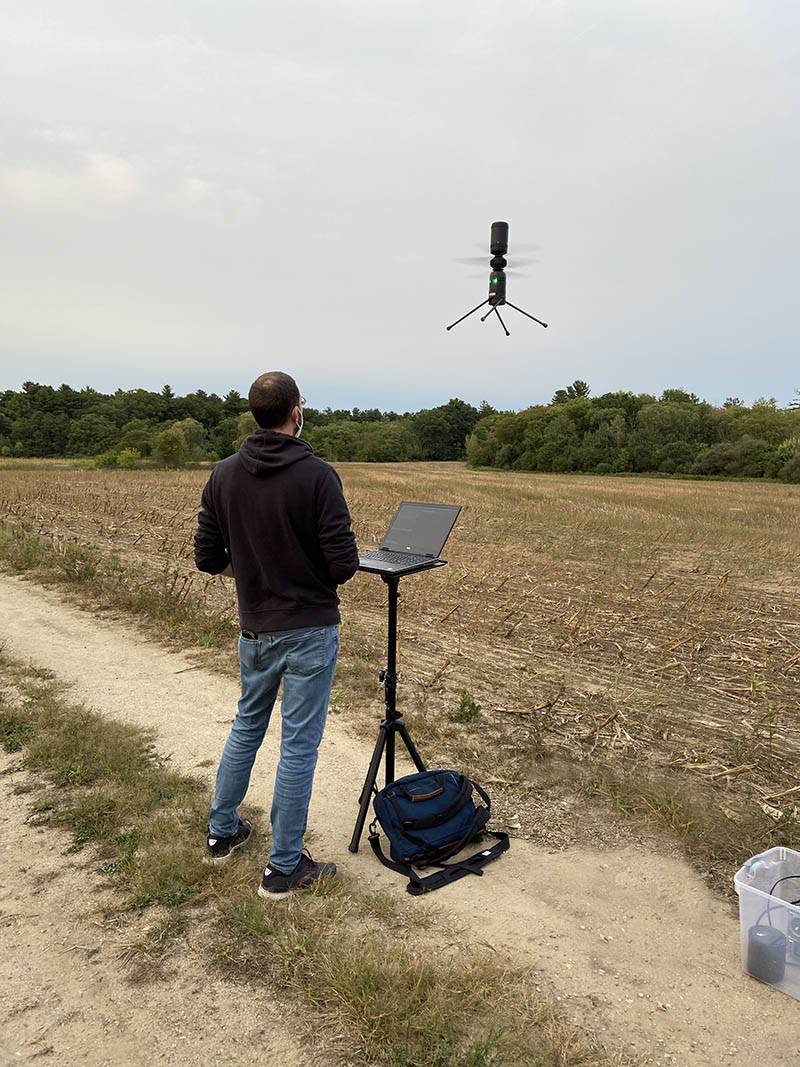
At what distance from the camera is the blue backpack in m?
3.34

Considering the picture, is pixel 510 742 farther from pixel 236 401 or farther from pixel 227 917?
pixel 236 401

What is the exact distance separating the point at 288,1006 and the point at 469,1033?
65 cm

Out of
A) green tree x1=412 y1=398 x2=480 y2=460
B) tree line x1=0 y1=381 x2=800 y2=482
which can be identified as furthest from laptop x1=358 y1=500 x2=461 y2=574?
green tree x1=412 y1=398 x2=480 y2=460

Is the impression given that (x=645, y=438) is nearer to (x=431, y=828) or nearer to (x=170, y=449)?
(x=170, y=449)

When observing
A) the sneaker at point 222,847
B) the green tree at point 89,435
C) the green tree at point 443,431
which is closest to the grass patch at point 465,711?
the sneaker at point 222,847

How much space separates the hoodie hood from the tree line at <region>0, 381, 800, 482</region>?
46.8 m

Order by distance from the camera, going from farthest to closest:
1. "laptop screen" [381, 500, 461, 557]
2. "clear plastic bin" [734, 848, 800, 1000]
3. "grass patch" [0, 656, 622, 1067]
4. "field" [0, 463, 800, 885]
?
"field" [0, 463, 800, 885] < "laptop screen" [381, 500, 461, 557] < "clear plastic bin" [734, 848, 800, 1000] < "grass patch" [0, 656, 622, 1067]

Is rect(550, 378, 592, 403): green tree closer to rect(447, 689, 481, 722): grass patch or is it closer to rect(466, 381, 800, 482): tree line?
rect(466, 381, 800, 482): tree line

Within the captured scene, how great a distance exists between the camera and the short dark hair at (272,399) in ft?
9.54

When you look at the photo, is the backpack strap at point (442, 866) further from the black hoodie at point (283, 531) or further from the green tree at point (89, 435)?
the green tree at point (89, 435)

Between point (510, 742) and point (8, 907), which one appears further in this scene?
point (510, 742)

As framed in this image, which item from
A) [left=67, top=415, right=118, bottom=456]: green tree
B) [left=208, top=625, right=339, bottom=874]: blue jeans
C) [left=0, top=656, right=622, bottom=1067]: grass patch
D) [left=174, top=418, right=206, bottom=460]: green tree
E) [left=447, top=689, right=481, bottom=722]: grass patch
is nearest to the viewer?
[left=0, top=656, right=622, bottom=1067]: grass patch

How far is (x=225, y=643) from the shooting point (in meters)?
6.95

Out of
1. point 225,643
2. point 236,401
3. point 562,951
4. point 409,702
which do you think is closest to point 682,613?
point 409,702
